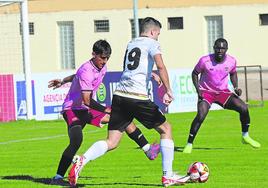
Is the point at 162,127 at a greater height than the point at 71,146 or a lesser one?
greater

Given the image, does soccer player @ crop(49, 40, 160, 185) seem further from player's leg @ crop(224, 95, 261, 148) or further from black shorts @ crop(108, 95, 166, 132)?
player's leg @ crop(224, 95, 261, 148)

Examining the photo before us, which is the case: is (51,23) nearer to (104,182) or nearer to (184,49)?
(184,49)

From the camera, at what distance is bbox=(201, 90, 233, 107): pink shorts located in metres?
18.6

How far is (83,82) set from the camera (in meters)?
13.3

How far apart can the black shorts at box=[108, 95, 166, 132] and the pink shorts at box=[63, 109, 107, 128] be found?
942mm

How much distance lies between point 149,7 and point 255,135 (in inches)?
1396

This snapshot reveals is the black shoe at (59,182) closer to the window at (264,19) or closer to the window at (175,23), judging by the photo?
the window at (264,19)

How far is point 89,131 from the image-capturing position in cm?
2653

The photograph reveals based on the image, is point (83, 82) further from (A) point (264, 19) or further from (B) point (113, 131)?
(A) point (264, 19)

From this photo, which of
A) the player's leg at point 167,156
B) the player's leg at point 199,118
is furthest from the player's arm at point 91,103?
the player's leg at point 199,118

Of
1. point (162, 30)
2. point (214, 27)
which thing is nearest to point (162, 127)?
point (162, 30)

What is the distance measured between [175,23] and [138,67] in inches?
1760

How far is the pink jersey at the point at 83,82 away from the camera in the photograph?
522 inches

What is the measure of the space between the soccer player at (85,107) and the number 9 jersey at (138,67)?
62 cm
